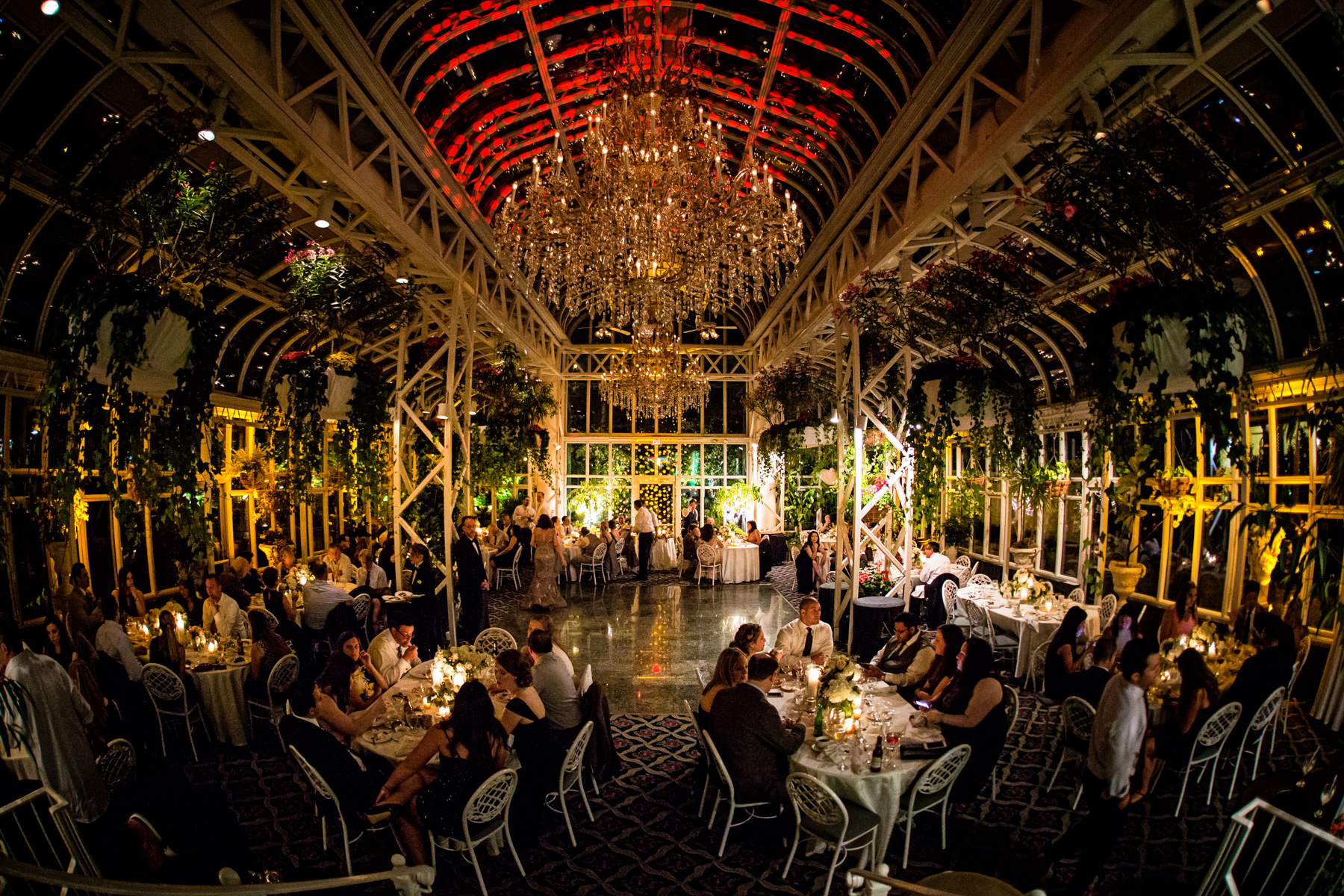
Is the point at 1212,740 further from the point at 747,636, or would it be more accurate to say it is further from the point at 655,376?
the point at 655,376

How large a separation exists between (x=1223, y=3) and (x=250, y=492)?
41.9ft

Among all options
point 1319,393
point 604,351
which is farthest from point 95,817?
point 604,351

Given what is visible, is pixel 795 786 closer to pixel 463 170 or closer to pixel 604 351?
pixel 463 170

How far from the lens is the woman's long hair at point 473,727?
4004mm

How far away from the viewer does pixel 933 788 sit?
13.8 feet

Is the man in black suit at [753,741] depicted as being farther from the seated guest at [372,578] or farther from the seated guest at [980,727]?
the seated guest at [372,578]

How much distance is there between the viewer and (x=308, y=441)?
680 centimetres

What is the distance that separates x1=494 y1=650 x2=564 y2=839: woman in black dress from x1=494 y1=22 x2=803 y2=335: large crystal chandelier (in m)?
3.71

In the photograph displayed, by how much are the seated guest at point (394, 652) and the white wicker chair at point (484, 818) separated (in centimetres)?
188

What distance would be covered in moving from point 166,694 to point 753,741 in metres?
5.00

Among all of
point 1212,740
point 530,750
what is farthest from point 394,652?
point 1212,740

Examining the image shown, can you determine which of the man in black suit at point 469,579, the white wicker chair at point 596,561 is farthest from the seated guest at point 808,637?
the white wicker chair at point 596,561

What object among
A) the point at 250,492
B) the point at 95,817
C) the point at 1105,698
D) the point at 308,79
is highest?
the point at 308,79

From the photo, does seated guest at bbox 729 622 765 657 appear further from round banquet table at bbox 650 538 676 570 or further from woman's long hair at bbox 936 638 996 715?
round banquet table at bbox 650 538 676 570
